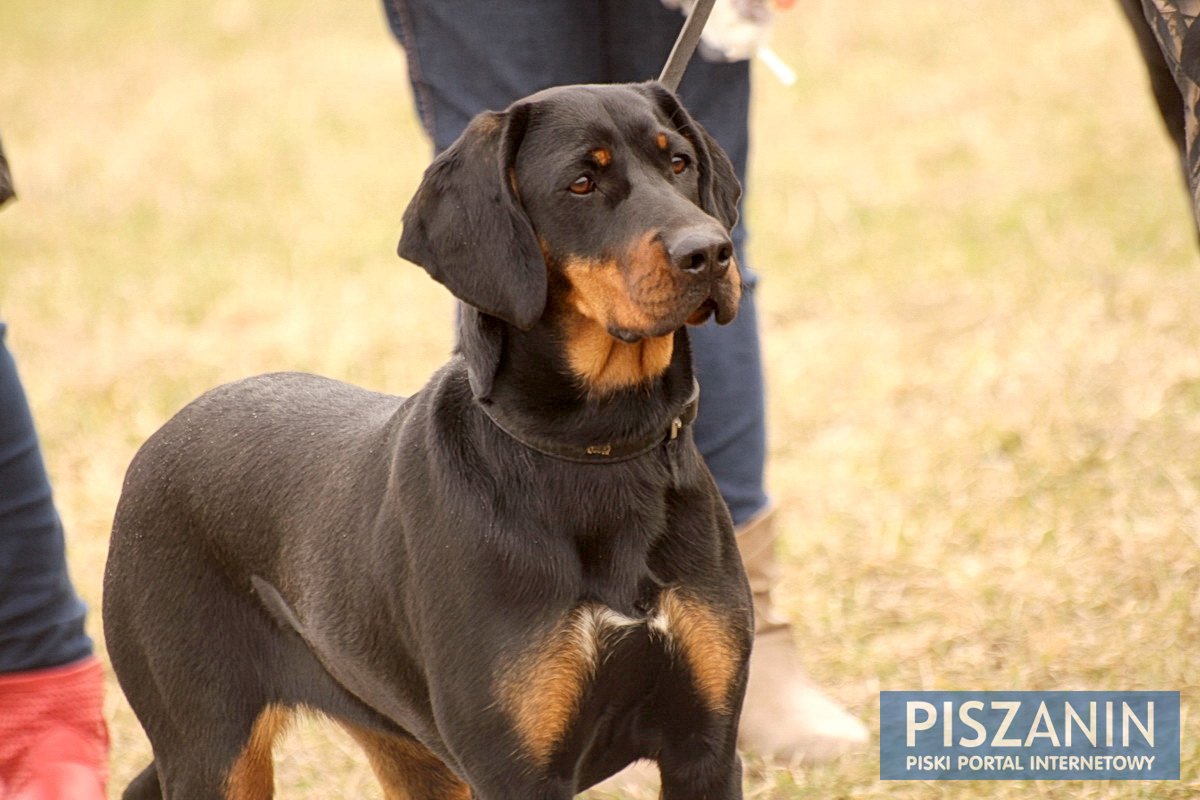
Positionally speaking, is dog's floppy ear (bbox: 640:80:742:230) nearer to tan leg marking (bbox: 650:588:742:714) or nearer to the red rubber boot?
tan leg marking (bbox: 650:588:742:714)

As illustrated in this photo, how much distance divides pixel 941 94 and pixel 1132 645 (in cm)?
663

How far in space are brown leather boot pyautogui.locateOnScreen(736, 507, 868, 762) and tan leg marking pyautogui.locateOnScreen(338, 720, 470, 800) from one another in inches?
32.3

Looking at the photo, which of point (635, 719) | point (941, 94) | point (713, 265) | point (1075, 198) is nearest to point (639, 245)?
point (713, 265)

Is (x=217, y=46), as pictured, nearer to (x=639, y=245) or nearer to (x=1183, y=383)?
(x=1183, y=383)

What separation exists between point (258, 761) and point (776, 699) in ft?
4.40

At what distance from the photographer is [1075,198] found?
26.4 feet

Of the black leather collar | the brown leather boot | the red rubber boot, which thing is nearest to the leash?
the black leather collar

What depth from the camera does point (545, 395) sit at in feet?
8.91

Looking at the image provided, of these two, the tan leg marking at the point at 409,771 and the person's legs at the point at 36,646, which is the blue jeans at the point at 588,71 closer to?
the tan leg marking at the point at 409,771

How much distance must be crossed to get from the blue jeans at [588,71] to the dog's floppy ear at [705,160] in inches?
19.6

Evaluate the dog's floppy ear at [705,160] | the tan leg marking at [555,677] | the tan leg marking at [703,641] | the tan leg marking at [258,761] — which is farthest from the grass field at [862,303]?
the dog's floppy ear at [705,160]

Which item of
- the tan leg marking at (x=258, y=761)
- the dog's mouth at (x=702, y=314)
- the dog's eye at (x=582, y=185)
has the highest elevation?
the dog's eye at (x=582, y=185)

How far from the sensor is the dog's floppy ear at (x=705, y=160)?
2.89 m

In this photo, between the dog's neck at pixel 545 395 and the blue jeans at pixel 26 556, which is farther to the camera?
the blue jeans at pixel 26 556
